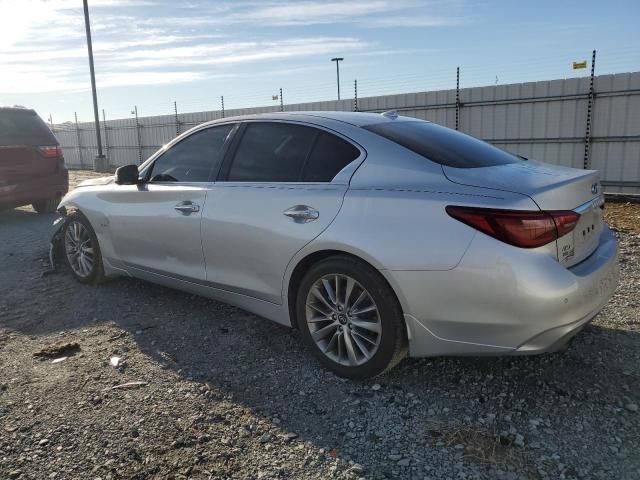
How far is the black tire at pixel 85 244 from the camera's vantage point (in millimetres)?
4914

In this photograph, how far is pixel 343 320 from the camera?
3092 millimetres

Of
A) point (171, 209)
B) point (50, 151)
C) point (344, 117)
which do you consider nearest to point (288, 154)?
point (344, 117)

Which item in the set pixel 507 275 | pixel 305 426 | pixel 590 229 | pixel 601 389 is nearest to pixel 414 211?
pixel 507 275

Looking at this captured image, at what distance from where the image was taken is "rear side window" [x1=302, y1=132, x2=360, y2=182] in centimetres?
318

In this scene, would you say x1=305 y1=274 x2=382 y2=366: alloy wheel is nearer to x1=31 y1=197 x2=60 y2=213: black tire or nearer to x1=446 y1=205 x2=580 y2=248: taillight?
x1=446 y1=205 x2=580 y2=248: taillight

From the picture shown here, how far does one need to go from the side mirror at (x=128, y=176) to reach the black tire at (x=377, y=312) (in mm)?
2060

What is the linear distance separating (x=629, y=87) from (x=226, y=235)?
968 cm

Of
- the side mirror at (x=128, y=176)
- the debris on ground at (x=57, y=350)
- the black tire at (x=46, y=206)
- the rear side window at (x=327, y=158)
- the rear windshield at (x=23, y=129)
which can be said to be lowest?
the debris on ground at (x=57, y=350)

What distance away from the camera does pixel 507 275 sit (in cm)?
248

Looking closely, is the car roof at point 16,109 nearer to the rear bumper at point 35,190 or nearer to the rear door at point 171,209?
the rear bumper at point 35,190

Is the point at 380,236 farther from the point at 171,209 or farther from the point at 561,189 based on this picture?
the point at 171,209

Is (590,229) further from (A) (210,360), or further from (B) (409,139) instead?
(A) (210,360)

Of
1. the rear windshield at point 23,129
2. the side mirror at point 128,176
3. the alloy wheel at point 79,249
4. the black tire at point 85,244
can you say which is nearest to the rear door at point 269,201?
the side mirror at point 128,176

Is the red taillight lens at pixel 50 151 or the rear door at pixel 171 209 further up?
the red taillight lens at pixel 50 151
